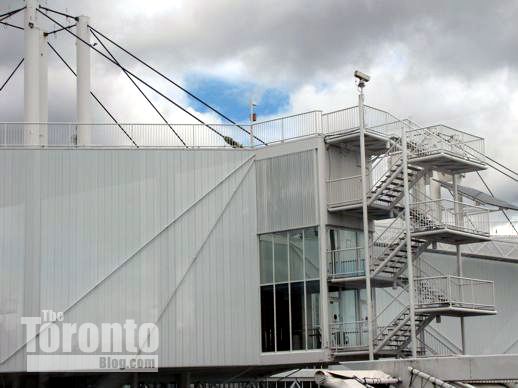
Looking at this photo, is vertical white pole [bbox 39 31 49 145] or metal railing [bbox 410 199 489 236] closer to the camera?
metal railing [bbox 410 199 489 236]

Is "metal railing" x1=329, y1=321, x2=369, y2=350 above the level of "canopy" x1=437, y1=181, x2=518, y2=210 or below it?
below

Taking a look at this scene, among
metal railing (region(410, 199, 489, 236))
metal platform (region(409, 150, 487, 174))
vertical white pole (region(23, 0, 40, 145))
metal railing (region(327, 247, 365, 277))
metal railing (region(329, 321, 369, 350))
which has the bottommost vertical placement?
metal railing (region(329, 321, 369, 350))

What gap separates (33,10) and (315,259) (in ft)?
80.1

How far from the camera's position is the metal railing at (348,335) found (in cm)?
4956

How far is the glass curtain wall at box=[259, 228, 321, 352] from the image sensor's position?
1981 inches

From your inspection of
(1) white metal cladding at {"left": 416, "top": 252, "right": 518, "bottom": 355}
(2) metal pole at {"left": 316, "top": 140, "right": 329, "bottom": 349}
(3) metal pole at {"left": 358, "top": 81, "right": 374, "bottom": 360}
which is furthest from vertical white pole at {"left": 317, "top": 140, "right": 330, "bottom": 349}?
(1) white metal cladding at {"left": 416, "top": 252, "right": 518, "bottom": 355}

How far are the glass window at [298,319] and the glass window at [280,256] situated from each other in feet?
3.29

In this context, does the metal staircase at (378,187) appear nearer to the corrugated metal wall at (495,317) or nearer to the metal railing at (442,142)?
the metal railing at (442,142)

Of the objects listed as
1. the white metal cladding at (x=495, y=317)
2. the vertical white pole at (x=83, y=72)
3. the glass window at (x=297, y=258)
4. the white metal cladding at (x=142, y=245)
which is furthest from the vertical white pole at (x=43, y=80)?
the white metal cladding at (x=495, y=317)

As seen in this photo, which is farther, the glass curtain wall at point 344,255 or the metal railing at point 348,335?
the glass curtain wall at point 344,255

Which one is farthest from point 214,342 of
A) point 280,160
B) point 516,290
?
point 516,290

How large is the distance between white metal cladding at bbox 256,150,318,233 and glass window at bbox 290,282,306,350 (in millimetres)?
3499

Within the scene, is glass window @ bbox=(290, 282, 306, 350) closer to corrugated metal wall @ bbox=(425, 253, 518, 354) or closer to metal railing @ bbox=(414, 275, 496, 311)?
metal railing @ bbox=(414, 275, 496, 311)

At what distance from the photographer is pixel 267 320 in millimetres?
51656
